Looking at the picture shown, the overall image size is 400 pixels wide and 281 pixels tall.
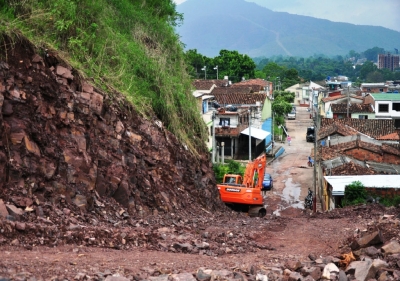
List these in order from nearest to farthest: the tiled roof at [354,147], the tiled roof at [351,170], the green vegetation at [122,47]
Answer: the green vegetation at [122,47], the tiled roof at [351,170], the tiled roof at [354,147]

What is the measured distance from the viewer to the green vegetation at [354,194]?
79.8ft

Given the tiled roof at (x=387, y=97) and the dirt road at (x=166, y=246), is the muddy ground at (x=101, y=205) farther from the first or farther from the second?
the tiled roof at (x=387, y=97)

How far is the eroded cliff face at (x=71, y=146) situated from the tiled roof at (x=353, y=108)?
1811 inches

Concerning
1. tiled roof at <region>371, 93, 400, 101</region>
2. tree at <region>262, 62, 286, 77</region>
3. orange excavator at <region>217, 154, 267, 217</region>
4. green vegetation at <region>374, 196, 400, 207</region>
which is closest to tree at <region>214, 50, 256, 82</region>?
tiled roof at <region>371, 93, 400, 101</region>

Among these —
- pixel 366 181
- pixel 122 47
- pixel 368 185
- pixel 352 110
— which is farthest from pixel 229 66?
pixel 122 47

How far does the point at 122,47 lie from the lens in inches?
768

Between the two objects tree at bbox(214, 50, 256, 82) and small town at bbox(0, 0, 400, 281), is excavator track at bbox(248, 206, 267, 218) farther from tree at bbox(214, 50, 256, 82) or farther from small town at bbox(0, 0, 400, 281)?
tree at bbox(214, 50, 256, 82)

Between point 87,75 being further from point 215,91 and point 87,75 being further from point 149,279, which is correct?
point 215,91

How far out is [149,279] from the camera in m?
8.81

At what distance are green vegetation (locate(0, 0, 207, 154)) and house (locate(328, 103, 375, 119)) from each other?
126 ft

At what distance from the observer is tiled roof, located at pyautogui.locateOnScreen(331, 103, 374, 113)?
200ft

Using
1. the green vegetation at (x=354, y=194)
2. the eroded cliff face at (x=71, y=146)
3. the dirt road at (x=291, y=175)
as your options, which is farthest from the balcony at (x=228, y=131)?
the eroded cliff face at (x=71, y=146)

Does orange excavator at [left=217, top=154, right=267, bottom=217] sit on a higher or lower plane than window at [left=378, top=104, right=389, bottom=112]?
lower

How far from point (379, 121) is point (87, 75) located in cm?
3579
